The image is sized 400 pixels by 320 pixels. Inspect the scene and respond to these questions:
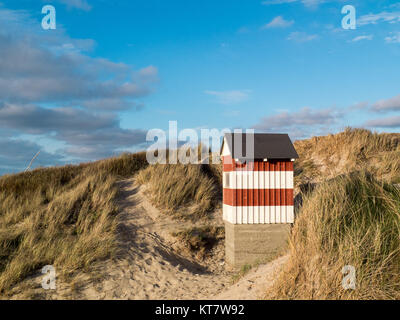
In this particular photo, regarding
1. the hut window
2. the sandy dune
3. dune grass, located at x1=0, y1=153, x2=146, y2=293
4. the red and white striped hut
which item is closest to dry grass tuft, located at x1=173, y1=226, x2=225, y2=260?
the sandy dune

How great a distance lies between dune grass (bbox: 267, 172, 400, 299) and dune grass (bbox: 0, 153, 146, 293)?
5253 millimetres

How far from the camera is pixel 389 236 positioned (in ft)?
25.2

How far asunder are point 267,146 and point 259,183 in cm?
121

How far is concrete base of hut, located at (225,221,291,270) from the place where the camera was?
36.3 feet

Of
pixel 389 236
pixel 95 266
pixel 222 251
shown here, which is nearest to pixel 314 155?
pixel 222 251

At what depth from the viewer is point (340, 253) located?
6.86 meters

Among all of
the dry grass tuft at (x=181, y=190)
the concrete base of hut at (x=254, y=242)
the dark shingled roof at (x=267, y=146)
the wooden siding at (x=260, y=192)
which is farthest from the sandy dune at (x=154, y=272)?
the dark shingled roof at (x=267, y=146)

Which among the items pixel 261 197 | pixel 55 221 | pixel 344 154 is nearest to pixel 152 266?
pixel 55 221

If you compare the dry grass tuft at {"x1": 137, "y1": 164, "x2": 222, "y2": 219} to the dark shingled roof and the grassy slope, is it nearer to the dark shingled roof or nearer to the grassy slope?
the dark shingled roof

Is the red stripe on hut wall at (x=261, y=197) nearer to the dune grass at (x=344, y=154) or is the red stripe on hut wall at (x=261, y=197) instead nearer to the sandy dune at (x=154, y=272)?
the sandy dune at (x=154, y=272)

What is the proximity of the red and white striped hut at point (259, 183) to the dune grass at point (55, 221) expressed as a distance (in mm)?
3976

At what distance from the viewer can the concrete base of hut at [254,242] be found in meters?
11.1

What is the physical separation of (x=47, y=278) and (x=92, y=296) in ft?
4.00
